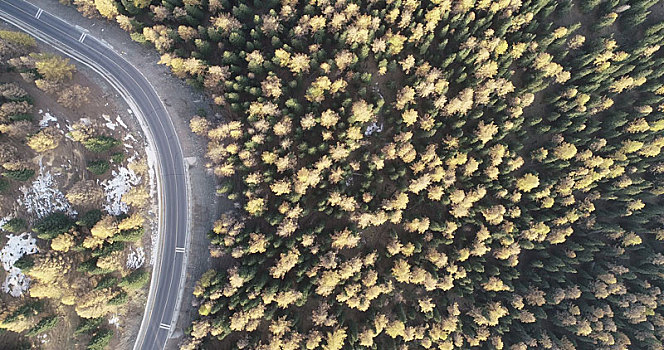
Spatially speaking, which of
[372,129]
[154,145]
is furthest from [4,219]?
[372,129]

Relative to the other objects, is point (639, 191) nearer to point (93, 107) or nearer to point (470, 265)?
point (470, 265)

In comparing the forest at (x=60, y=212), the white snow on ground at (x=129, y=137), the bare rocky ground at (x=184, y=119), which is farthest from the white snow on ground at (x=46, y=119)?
the white snow on ground at (x=129, y=137)

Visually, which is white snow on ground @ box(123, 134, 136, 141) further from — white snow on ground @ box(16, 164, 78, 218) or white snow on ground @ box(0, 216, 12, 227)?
white snow on ground @ box(0, 216, 12, 227)

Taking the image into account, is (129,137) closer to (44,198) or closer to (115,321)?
(44,198)

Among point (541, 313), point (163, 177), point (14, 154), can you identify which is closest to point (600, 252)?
point (541, 313)

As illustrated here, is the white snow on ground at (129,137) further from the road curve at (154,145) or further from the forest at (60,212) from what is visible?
the road curve at (154,145)
